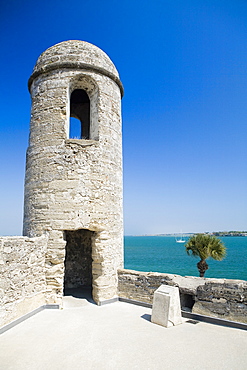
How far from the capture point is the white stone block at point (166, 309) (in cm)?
579

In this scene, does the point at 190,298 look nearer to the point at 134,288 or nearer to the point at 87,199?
the point at 134,288

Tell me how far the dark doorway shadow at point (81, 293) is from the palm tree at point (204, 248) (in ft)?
20.3

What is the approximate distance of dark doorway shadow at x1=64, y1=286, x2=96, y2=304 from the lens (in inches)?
333

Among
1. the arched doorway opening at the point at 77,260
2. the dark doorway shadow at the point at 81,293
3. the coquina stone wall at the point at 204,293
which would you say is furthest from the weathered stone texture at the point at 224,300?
the arched doorway opening at the point at 77,260

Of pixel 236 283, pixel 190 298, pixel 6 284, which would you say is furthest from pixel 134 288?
pixel 6 284

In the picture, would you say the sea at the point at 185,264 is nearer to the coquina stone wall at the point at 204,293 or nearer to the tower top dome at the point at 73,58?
the coquina stone wall at the point at 204,293

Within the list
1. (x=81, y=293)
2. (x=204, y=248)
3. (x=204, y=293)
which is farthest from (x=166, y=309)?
(x=204, y=248)

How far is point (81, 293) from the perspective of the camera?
9.09m

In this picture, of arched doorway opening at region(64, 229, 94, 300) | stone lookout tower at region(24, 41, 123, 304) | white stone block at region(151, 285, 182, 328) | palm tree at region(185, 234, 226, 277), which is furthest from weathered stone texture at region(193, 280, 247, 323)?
palm tree at region(185, 234, 226, 277)

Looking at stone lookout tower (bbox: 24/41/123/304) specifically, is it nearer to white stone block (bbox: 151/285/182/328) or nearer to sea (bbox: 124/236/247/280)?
white stone block (bbox: 151/285/182/328)

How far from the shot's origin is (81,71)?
8586mm

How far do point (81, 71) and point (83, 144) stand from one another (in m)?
2.68

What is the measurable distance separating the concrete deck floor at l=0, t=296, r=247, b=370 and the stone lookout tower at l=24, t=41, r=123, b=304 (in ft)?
5.04

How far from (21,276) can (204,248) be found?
9608mm
